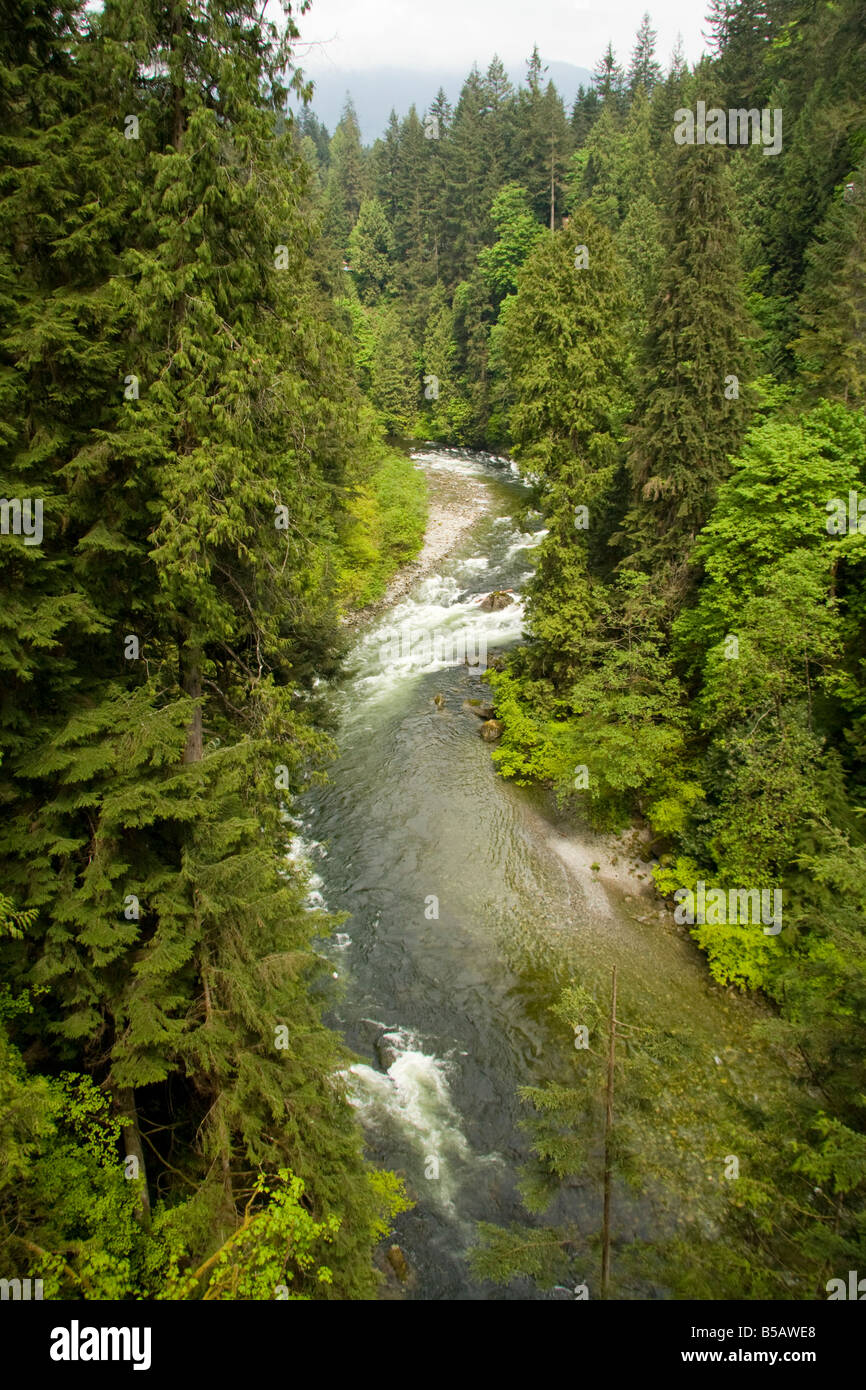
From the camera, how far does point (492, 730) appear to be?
829 inches

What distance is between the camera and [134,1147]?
6.84 m

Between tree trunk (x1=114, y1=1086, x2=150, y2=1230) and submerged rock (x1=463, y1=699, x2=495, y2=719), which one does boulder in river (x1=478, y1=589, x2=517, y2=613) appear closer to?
submerged rock (x1=463, y1=699, x2=495, y2=719)

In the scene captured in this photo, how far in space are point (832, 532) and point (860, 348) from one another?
19.4 ft

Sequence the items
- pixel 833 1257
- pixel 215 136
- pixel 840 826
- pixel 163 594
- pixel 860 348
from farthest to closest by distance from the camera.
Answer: pixel 860 348, pixel 840 826, pixel 163 594, pixel 215 136, pixel 833 1257

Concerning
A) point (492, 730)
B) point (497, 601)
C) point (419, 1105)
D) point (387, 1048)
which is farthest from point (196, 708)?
point (497, 601)

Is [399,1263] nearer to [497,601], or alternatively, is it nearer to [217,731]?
[217,731]

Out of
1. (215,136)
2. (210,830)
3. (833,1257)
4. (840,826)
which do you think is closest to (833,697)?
(840,826)

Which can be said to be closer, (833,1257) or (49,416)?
(833,1257)

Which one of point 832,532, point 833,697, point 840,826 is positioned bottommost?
point 840,826

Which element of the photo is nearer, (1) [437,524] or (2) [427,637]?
(2) [427,637]

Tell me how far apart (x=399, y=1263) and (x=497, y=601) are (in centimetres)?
2214

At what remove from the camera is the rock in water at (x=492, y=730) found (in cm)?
2092

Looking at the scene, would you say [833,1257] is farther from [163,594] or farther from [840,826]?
[163,594]
